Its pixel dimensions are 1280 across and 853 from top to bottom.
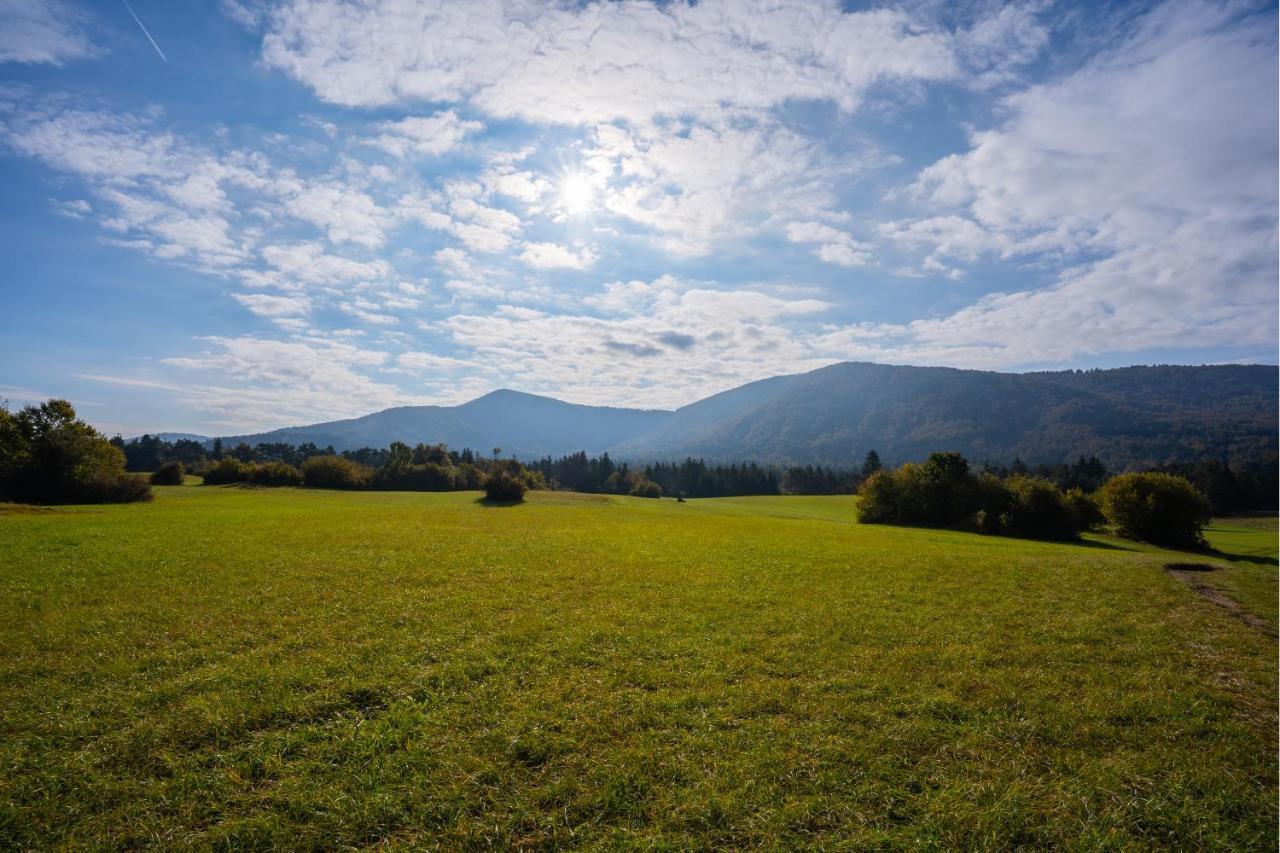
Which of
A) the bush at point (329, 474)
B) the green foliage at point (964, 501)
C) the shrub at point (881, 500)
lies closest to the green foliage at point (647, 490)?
the bush at point (329, 474)

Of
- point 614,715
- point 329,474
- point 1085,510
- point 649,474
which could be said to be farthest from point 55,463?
point 649,474

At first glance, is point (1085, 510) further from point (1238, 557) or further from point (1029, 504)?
point (1238, 557)

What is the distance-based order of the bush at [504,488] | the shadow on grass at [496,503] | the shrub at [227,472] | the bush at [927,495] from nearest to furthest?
the bush at [927,495] → the shadow on grass at [496,503] → the bush at [504,488] → the shrub at [227,472]

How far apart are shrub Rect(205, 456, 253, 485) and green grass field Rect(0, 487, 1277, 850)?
2968 inches

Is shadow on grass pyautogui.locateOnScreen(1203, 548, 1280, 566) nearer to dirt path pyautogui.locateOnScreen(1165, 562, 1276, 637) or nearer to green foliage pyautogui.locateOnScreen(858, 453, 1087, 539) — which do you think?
green foliage pyautogui.locateOnScreen(858, 453, 1087, 539)

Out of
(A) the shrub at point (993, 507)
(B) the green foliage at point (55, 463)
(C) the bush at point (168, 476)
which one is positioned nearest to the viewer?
(B) the green foliage at point (55, 463)

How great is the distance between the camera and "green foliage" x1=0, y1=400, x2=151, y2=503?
45406 mm

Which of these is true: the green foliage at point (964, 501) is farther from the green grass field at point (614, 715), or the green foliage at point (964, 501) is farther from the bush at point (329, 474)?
the bush at point (329, 474)

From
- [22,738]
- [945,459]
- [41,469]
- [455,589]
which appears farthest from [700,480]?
[22,738]

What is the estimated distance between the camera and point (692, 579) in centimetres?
1756

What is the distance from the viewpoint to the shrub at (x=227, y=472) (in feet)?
257

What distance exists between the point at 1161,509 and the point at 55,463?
9332cm

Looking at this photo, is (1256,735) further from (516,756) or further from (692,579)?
(692,579)

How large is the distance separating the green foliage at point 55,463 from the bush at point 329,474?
35.0 meters
